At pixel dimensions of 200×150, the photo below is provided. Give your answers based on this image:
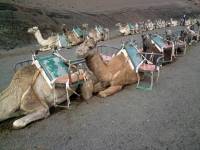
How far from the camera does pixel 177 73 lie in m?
13.6

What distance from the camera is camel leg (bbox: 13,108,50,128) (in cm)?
826

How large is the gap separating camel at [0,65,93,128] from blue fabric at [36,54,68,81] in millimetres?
188

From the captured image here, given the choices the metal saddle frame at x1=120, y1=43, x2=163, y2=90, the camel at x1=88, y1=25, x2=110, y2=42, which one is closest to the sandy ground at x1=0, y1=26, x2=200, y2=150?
the metal saddle frame at x1=120, y1=43, x2=163, y2=90

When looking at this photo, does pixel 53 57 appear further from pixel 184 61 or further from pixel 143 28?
pixel 143 28

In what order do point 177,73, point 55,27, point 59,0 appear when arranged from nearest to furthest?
point 177,73 → point 55,27 → point 59,0

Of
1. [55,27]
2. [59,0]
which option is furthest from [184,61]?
[59,0]

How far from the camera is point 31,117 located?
28.0 ft

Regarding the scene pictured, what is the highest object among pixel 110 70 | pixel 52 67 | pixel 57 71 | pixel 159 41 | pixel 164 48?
pixel 52 67

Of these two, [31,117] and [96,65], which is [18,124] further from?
[96,65]

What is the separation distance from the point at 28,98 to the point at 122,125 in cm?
221

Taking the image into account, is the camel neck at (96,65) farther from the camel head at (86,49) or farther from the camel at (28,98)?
the camel at (28,98)

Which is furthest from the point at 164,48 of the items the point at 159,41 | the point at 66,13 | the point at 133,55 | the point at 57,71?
the point at 66,13

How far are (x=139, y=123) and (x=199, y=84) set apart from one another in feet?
13.6

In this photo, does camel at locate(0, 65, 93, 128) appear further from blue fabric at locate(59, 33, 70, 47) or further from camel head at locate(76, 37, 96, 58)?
blue fabric at locate(59, 33, 70, 47)
